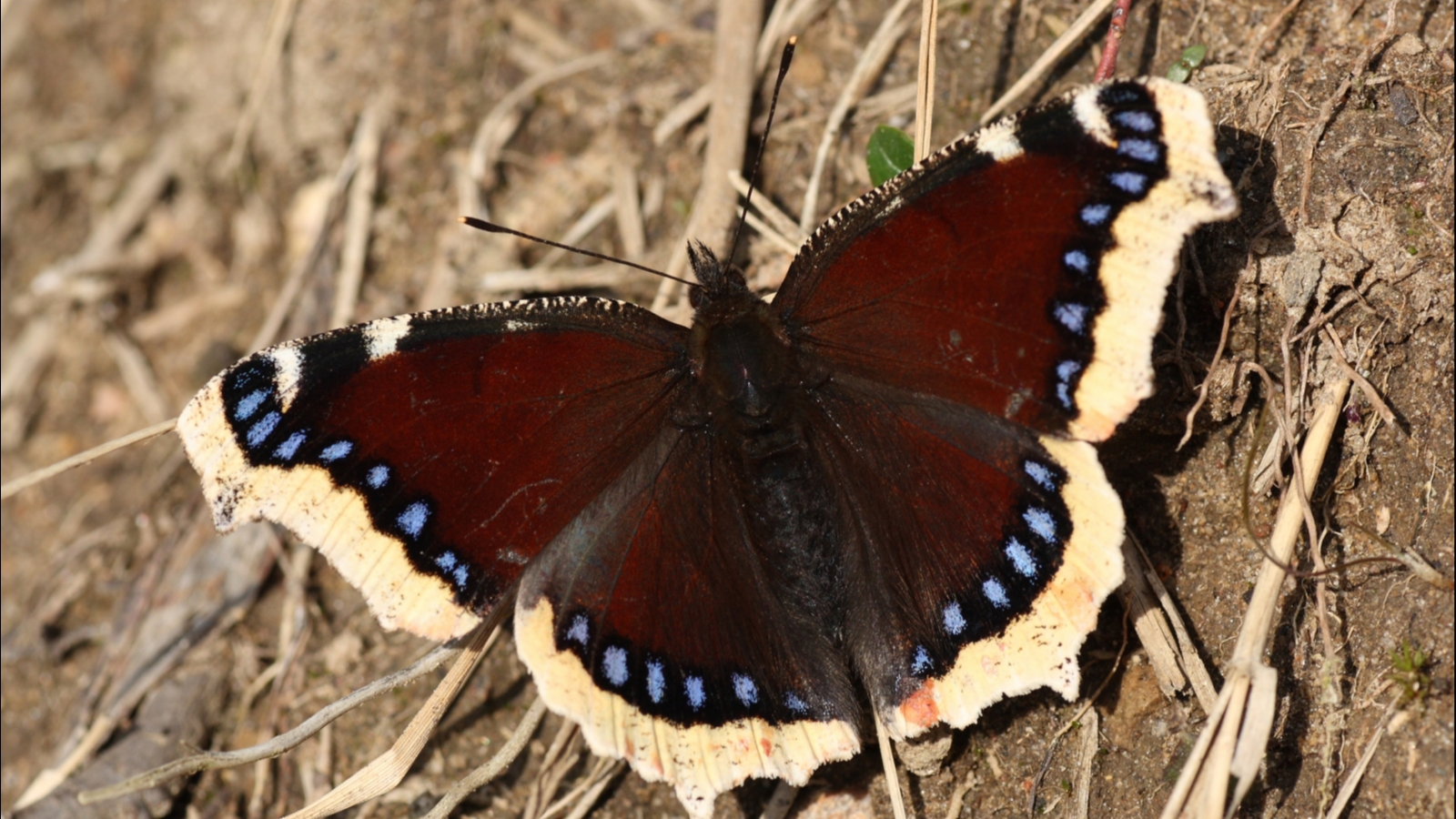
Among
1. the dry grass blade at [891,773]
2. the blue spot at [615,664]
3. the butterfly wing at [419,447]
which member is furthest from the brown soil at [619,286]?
the butterfly wing at [419,447]

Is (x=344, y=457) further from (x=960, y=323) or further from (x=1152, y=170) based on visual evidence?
(x=1152, y=170)

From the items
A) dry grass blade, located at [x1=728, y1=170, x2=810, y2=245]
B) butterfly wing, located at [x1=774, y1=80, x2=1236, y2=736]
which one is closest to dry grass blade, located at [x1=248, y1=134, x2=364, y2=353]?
dry grass blade, located at [x1=728, y1=170, x2=810, y2=245]

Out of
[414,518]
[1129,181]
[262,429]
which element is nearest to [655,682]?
[414,518]

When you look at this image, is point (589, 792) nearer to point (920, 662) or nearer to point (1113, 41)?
point (920, 662)

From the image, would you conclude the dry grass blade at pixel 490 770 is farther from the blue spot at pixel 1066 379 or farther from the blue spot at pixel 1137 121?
the blue spot at pixel 1137 121

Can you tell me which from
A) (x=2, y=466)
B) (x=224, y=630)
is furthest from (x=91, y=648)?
(x=2, y=466)

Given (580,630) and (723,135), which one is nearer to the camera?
(580,630)

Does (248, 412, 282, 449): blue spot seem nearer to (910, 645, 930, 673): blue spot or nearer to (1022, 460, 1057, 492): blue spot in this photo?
(910, 645, 930, 673): blue spot
